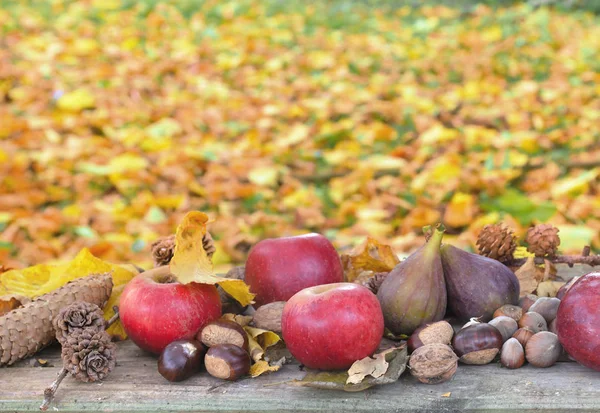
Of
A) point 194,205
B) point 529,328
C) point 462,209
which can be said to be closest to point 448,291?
point 529,328

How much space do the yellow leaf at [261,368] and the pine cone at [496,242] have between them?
1.90 feet

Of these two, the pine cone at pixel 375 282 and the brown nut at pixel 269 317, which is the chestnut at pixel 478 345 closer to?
the pine cone at pixel 375 282

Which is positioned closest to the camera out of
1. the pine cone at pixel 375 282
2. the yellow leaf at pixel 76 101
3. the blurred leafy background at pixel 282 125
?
the pine cone at pixel 375 282

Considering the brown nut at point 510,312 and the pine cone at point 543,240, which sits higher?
the pine cone at point 543,240

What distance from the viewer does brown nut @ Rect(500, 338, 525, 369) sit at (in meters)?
1.27

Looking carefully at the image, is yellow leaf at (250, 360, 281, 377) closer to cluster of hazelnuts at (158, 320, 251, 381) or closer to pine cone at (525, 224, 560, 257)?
cluster of hazelnuts at (158, 320, 251, 381)

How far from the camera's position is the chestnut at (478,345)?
1.28 m

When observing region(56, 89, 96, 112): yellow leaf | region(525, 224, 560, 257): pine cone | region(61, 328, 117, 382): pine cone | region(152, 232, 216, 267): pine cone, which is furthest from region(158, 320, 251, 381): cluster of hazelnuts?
region(56, 89, 96, 112): yellow leaf

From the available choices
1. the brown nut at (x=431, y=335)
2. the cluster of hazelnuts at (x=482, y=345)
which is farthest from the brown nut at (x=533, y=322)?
the brown nut at (x=431, y=335)

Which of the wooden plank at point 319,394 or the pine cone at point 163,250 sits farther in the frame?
the pine cone at point 163,250

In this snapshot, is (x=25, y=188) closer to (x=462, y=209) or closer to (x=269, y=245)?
(x=462, y=209)

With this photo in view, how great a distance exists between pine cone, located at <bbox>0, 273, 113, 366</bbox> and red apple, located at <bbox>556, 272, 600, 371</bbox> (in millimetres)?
887

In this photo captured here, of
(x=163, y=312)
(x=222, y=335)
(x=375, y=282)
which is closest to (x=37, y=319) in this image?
(x=163, y=312)

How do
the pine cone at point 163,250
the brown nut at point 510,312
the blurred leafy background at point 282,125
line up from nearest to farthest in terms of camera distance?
1. the brown nut at point 510,312
2. the pine cone at point 163,250
3. the blurred leafy background at point 282,125
